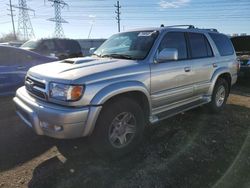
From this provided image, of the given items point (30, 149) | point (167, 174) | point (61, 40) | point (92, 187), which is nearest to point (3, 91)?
point (30, 149)

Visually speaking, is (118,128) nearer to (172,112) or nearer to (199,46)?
(172,112)

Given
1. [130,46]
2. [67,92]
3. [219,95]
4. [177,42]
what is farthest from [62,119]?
[219,95]

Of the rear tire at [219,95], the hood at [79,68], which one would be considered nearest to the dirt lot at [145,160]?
the rear tire at [219,95]

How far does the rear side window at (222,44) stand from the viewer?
588 cm

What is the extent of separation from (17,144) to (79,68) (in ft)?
5.57

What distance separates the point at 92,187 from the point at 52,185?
1.56 ft

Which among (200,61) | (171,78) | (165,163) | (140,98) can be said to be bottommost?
(165,163)

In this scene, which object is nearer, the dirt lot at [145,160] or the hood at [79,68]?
the dirt lot at [145,160]

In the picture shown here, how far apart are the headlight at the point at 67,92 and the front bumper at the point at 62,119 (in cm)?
12

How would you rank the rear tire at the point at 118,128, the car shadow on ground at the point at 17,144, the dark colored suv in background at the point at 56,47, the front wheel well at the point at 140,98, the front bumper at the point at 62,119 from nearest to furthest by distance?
the front bumper at the point at 62,119 < the rear tire at the point at 118,128 < the car shadow on ground at the point at 17,144 < the front wheel well at the point at 140,98 < the dark colored suv in background at the point at 56,47

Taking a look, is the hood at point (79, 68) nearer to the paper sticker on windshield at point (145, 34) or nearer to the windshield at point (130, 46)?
the windshield at point (130, 46)

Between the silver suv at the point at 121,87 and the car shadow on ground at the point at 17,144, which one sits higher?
the silver suv at the point at 121,87

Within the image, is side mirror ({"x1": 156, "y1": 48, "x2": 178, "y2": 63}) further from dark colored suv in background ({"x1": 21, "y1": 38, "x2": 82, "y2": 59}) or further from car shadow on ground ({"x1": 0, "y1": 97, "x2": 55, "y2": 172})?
dark colored suv in background ({"x1": 21, "y1": 38, "x2": 82, "y2": 59})

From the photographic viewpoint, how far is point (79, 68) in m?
3.59
